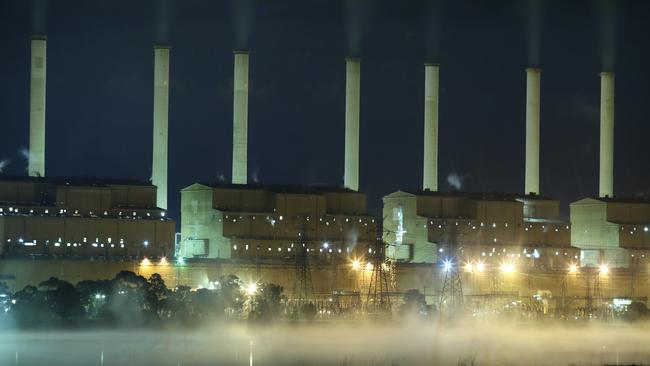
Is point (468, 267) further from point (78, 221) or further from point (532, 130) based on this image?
point (78, 221)

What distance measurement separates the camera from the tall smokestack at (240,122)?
104562 mm

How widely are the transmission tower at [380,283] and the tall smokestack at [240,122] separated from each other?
1031 centimetres

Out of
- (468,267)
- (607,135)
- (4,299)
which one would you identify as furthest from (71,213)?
(607,135)

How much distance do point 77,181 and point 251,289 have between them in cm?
1262

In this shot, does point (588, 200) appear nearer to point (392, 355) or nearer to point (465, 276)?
point (465, 276)

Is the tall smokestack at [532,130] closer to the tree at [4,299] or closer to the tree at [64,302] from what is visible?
the tree at [64,302]

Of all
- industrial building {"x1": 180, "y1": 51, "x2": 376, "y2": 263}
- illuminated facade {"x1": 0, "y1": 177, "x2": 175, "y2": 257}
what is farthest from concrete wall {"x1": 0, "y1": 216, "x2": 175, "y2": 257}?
industrial building {"x1": 180, "y1": 51, "x2": 376, "y2": 263}

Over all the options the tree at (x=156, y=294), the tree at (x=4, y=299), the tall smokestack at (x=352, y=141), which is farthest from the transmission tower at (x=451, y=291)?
the tree at (x=4, y=299)

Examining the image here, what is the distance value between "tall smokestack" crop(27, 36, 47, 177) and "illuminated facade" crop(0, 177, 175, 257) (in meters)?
3.17

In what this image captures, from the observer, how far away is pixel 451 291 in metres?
92.6

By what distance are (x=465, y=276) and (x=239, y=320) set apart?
1917 cm

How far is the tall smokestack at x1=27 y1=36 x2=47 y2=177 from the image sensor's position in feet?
327

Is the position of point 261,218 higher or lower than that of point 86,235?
higher

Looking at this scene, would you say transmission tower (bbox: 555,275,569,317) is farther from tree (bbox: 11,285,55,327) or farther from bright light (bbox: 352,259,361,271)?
tree (bbox: 11,285,55,327)
